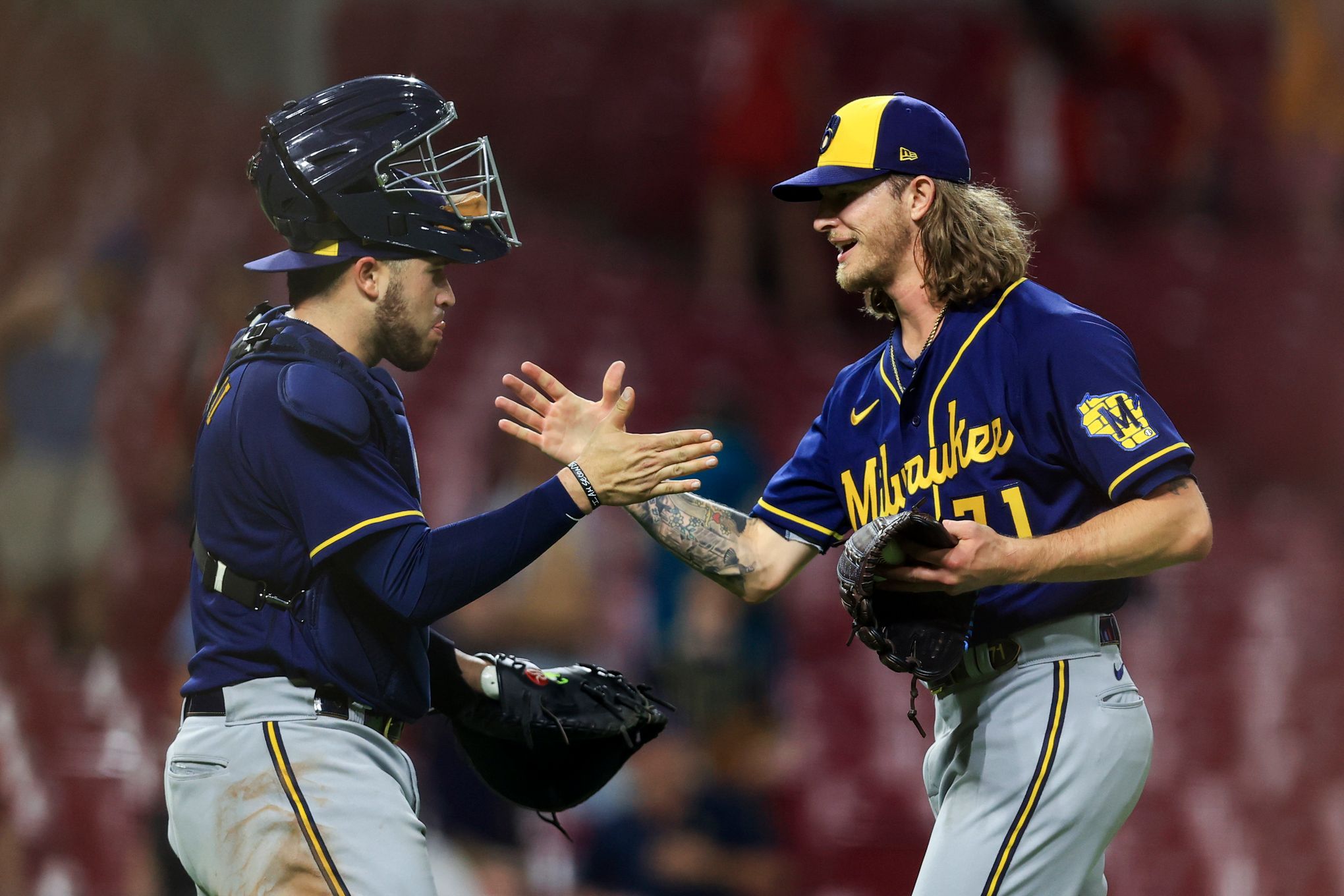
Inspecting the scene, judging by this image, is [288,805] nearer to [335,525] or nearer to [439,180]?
[335,525]

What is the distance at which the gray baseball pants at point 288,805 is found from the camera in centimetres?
267

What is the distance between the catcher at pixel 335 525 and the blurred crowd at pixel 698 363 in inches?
105

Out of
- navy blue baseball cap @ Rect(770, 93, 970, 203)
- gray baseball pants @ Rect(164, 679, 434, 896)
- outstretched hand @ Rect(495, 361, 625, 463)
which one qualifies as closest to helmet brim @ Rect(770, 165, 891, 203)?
navy blue baseball cap @ Rect(770, 93, 970, 203)

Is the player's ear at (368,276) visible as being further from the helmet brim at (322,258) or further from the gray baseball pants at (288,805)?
the gray baseball pants at (288,805)

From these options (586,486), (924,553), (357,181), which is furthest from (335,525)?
(924,553)

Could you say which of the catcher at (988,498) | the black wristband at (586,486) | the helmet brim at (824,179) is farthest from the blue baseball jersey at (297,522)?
the helmet brim at (824,179)

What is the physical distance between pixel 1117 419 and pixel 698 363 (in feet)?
22.8

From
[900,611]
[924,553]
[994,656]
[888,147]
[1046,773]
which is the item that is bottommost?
[1046,773]

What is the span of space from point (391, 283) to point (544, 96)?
36.2 ft

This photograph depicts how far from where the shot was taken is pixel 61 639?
746 cm

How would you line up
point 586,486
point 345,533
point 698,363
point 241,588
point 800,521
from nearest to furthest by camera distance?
point 345,533 < point 241,588 < point 586,486 < point 800,521 < point 698,363

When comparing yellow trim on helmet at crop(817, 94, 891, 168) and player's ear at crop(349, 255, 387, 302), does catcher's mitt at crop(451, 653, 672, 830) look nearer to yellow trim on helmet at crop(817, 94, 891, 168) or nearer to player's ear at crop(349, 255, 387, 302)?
player's ear at crop(349, 255, 387, 302)

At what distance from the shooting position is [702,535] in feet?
11.7

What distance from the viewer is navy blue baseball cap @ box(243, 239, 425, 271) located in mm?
2908
